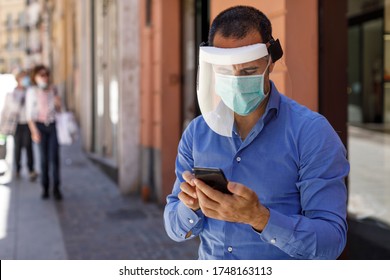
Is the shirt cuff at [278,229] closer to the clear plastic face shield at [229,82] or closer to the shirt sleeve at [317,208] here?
the shirt sleeve at [317,208]

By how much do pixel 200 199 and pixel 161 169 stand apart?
5563 mm

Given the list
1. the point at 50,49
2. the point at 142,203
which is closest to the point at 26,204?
the point at 142,203

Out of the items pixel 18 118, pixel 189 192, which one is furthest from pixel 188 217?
pixel 18 118

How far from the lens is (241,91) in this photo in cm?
160

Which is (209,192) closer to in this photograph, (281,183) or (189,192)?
(189,192)

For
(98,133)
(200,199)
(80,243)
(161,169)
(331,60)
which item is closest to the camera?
(200,199)

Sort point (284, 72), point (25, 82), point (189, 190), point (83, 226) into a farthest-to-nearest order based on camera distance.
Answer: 1. point (25, 82)
2. point (83, 226)
3. point (284, 72)
4. point (189, 190)

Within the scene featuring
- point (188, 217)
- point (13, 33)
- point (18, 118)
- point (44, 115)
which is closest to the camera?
point (188, 217)

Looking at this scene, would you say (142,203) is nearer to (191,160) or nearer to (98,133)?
(98,133)

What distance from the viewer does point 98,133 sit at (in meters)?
11.5

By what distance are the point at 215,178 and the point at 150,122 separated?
610 cm

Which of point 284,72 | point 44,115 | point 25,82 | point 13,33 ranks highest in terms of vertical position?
point 13,33

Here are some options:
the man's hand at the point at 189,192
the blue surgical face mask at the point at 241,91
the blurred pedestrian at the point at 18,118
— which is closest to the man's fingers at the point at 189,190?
the man's hand at the point at 189,192
